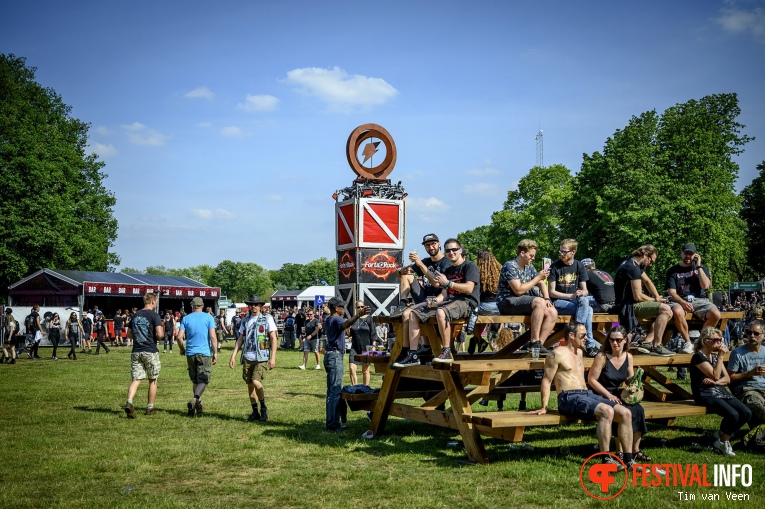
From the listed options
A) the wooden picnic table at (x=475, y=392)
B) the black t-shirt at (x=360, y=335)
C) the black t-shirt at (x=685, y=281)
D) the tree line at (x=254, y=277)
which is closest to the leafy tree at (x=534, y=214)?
the black t-shirt at (x=360, y=335)

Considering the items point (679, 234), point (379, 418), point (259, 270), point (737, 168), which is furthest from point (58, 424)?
point (259, 270)

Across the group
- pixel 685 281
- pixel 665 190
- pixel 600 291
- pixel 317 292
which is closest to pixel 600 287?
pixel 600 291

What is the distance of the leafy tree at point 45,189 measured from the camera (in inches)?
1594

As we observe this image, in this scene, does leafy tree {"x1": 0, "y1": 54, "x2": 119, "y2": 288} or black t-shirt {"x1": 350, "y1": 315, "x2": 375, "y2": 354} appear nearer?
black t-shirt {"x1": 350, "y1": 315, "x2": 375, "y2": 354}

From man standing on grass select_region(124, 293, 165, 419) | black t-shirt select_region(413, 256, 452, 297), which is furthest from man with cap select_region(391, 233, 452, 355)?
man standing on grass select_region(124, 293, 165, 419)

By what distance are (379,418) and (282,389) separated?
6.64 meters

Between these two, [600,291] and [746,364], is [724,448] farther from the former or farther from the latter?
[600,291]

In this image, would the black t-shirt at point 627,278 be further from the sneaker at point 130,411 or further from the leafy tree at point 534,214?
the leafy tree at point 534,214

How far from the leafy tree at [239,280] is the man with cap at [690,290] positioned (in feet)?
396

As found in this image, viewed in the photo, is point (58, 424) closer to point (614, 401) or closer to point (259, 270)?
point (614, 401)

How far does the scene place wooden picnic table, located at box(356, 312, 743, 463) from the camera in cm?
773

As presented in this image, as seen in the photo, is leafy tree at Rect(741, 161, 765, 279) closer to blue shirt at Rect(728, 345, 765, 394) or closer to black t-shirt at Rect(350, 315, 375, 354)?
black t-shirt at Rect(350, 315, 375, 354)

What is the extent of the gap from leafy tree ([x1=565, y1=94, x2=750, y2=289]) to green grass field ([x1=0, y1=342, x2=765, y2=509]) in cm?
2727

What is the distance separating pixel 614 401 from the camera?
7641mm
